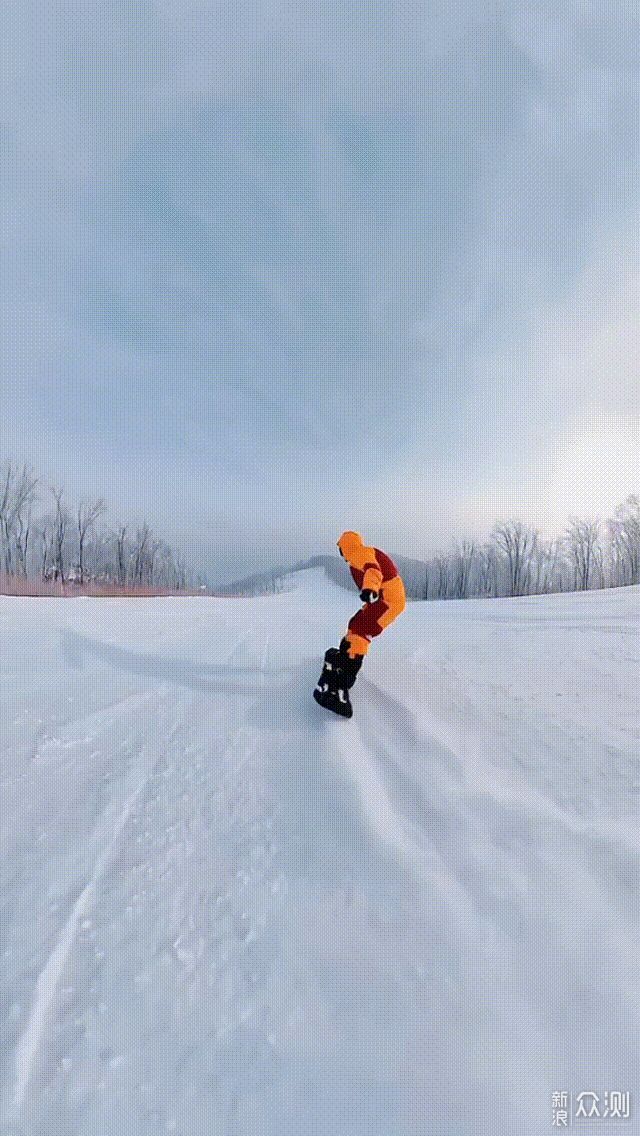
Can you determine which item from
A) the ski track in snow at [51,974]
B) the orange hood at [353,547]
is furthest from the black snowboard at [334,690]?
the ski track in snow at [51,974]

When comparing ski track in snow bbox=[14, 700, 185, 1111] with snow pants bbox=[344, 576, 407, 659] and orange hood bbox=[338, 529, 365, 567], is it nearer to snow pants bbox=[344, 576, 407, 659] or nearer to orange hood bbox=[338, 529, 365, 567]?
snow pants bbox=[344, 576, 407, 659]

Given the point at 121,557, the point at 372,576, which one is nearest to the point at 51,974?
the point at 372,576

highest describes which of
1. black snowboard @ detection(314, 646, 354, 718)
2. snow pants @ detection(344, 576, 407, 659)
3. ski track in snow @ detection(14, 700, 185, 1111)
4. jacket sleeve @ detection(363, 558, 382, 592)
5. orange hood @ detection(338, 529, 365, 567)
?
orange hood @ detection(338, 529, 365, 567)

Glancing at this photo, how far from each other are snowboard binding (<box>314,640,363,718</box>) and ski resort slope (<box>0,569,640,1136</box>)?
15 cm

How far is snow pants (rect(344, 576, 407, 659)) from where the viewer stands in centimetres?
399

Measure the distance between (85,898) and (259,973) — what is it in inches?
36.6

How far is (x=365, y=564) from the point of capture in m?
4.05

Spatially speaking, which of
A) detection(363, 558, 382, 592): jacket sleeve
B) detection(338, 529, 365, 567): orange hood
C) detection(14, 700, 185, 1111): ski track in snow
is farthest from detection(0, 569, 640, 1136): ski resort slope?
detection(338, 529, 365, 567): orange hood

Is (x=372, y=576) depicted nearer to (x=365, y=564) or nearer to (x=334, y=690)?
(x=365, y=564)

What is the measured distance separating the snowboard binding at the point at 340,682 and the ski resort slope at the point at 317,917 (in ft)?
0.48

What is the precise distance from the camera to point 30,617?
27.6ft

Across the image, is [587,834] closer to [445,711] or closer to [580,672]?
[445,711]

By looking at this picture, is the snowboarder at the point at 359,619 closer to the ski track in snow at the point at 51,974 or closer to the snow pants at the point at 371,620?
the snow pants at the point at 371,620

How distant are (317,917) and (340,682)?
6.93 feet
